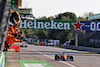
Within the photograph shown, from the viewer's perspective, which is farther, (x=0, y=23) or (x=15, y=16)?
(x=15, y=16)

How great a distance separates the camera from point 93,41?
51.0 m

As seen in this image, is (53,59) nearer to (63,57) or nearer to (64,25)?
(63,57)

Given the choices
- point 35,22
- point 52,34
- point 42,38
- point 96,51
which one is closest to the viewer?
point 96,51

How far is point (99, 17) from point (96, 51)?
40.6 ft

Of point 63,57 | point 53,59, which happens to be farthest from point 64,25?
point 63,57

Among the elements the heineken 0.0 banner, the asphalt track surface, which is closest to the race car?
the asphalt track surface

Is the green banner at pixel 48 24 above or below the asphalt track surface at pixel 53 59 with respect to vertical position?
above

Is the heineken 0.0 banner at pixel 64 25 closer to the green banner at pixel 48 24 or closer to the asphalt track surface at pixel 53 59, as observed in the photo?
the green banner at pixel 48 24

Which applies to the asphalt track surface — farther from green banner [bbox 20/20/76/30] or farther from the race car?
green banner [bbox 20/20/76/30]

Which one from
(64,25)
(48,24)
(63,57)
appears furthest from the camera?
(64,25)

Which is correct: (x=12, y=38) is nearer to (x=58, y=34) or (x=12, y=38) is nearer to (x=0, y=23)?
(x=0, y=23)

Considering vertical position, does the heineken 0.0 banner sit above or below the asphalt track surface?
above

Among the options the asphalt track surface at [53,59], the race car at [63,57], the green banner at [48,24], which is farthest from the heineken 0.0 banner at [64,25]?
the race car at [63,57]

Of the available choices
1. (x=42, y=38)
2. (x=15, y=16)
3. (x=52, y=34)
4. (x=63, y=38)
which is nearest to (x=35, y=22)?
(x=15, y=16)
